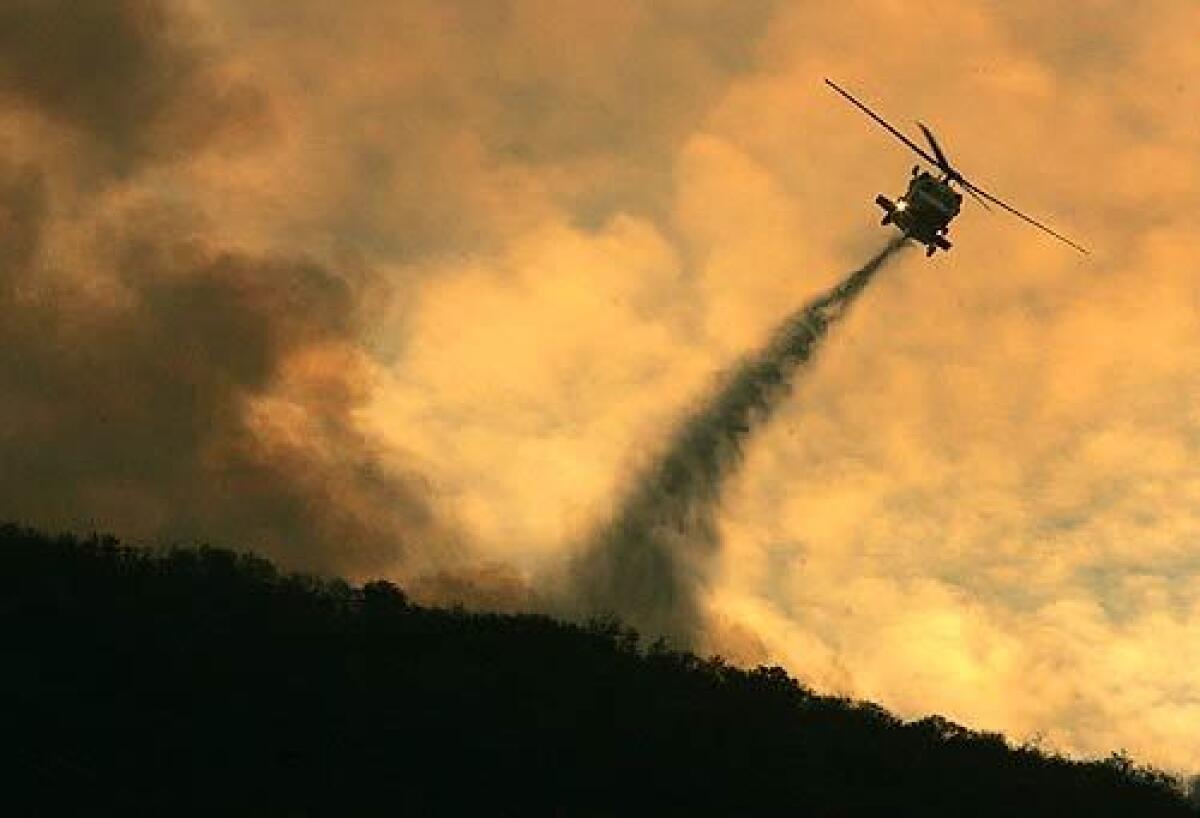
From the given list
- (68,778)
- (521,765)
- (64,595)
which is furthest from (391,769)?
(64,595)

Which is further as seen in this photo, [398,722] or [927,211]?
[927,211]

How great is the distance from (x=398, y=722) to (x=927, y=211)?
1321 inches

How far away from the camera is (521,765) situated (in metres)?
28.2

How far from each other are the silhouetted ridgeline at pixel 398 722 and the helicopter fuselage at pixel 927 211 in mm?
20929

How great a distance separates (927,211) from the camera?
55281 mm

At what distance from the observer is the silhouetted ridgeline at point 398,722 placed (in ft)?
84.1

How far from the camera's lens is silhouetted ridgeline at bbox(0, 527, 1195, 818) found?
2562 centimetres

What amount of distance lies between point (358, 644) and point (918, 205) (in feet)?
98.0

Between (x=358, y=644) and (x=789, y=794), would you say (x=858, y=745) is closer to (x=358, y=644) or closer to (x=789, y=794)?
(x=789, y=794)

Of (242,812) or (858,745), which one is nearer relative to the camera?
(242,812)

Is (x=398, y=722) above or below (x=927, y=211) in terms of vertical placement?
below

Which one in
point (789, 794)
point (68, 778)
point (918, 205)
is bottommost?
point (68, 778)

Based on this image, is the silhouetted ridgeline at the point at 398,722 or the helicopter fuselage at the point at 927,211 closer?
the silhouetted ridgeline at the point at 398,722

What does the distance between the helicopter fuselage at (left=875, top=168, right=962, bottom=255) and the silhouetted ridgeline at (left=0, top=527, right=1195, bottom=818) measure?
824 inches
